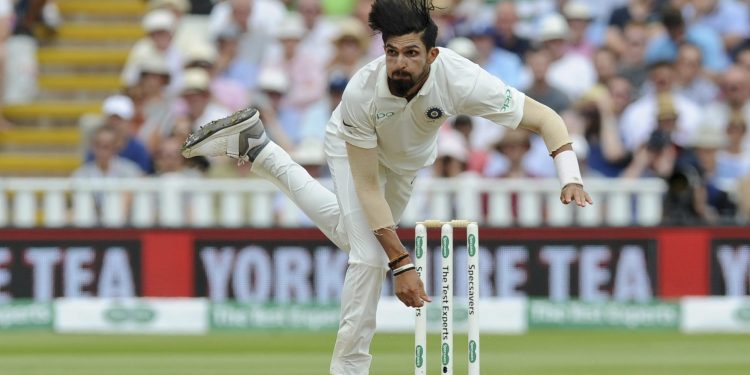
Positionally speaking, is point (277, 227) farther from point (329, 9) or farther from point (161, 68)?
point (329, 9)

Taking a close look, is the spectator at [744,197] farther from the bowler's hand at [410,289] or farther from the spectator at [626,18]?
the bowler's hand at [410,289]

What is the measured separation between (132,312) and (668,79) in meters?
3.74

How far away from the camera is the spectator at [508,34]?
11805 millimetres

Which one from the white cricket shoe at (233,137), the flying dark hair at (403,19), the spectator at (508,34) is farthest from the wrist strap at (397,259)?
the spectator at (508,34)

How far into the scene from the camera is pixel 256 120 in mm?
6660

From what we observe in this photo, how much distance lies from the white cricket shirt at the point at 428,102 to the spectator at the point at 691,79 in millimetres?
5637

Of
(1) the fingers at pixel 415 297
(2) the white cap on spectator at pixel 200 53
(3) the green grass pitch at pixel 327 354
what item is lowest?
(3) the green grass pitch at pixel 327 354

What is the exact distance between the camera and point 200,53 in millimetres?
11516

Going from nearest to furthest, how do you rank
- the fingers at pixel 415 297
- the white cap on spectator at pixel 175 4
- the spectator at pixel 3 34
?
the fingers at pixel 415 297 → the spectator at pixel 3 34 → the white cap on spectator at pixel 175 4

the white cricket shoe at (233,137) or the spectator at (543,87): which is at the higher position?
the spectator at (543,87)

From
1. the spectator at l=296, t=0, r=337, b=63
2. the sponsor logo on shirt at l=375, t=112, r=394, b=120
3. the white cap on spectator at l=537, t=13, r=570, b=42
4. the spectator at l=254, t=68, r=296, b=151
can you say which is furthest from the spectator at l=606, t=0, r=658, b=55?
the sponsor logo on shirt at l=375, t=112, r=394, b=120

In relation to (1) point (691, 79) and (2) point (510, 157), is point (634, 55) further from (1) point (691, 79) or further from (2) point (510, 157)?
(2) point (510, 157)

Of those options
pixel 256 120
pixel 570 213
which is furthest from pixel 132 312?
pixel 256 120

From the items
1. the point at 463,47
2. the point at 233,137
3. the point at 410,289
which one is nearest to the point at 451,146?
the point at 463,47
